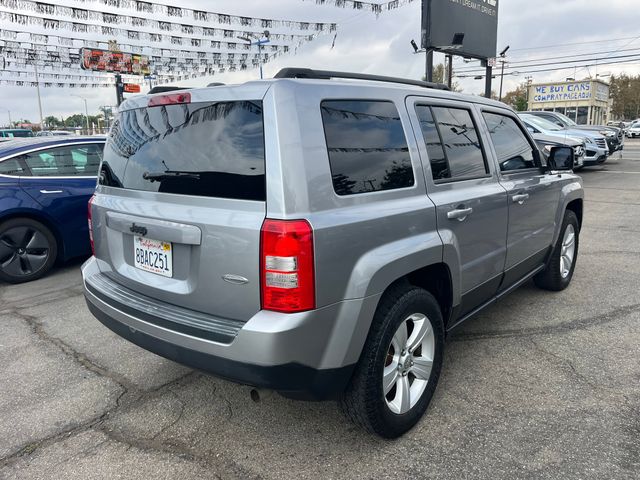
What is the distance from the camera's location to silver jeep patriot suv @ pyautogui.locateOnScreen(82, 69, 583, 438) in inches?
80.0

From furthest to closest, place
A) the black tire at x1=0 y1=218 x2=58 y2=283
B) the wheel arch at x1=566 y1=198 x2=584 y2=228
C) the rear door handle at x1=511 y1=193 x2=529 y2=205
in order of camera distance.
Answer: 1. the black tire at x1=0 y1=218 x2=58 y2=283
2. the wheel arch at x1=566 y1=198 x2=584 y2=228
3. the rear door handle at x1=511 y1=193 x2=529 y2=205

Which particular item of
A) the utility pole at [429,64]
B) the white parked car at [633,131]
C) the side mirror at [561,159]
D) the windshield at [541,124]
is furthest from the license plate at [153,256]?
the white parked car at [633,131]

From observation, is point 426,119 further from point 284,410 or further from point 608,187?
point 608,187

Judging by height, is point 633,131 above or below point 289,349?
above

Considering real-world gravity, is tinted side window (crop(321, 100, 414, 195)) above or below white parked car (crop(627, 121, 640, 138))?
below

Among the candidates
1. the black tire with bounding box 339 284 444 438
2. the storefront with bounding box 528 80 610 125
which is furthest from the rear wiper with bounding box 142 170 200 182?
the storefront with bounding box 528 80 610 125

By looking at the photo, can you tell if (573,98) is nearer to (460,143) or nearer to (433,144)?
(460,143)

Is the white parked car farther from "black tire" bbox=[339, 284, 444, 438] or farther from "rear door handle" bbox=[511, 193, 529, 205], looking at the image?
"black tire" bbox=[339, 284, 444, 438]

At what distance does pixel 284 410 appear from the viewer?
286cm

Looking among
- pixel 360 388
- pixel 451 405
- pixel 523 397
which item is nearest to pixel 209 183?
pixel 360 388

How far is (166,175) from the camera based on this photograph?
2.43 meters

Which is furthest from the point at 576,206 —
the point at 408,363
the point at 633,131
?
the point at 633,131

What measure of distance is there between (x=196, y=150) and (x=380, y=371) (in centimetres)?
139

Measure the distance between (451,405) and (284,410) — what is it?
100cm
